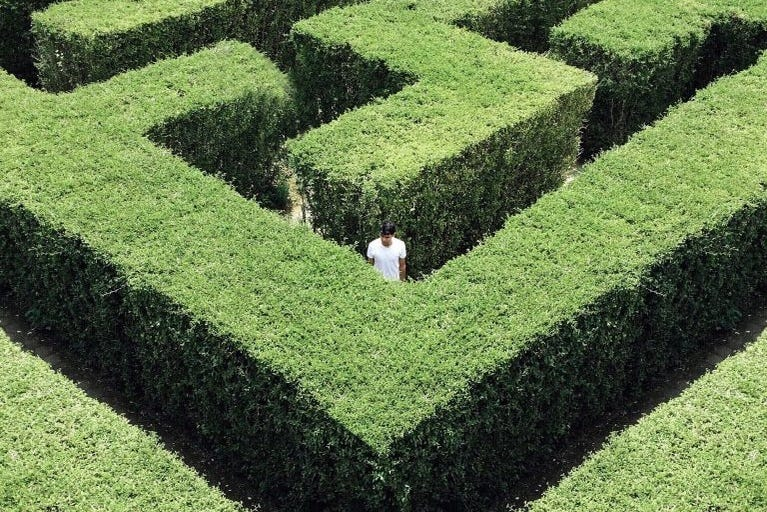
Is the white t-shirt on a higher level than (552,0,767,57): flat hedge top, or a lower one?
lower

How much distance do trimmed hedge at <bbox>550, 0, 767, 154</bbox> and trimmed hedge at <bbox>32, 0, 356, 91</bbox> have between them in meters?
5.39

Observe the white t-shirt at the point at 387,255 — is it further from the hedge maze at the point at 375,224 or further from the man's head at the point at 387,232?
the hedge maze at the point at 375,224

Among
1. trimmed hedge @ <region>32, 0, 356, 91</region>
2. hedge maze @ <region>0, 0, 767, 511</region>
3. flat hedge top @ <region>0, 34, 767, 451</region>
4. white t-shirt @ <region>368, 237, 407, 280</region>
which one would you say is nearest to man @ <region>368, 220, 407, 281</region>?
white t-shirt @ <region>368, 237, 407, 280</region>

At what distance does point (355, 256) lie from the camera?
430 inches

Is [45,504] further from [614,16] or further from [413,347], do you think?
[614,16]

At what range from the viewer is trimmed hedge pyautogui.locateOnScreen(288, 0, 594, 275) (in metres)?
12.3

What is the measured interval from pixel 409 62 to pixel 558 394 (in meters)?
6.55

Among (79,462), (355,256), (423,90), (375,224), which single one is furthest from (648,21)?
(79,462)

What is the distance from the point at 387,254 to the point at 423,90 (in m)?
3.60

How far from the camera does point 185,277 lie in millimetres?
10539

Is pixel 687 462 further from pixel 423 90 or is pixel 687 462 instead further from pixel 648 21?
pixel 648 21

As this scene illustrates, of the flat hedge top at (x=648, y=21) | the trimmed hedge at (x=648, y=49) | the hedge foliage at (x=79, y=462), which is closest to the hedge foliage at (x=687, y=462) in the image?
the hedge foliage at (x=79, y=462)

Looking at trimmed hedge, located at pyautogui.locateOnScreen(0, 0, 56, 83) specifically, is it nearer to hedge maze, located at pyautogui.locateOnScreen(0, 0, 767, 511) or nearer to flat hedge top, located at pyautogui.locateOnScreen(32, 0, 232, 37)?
flat hedge top, located at pyautogui.locateOnScreen(32, 0, 232, 37)

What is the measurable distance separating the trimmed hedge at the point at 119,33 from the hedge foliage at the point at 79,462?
7772 mm
